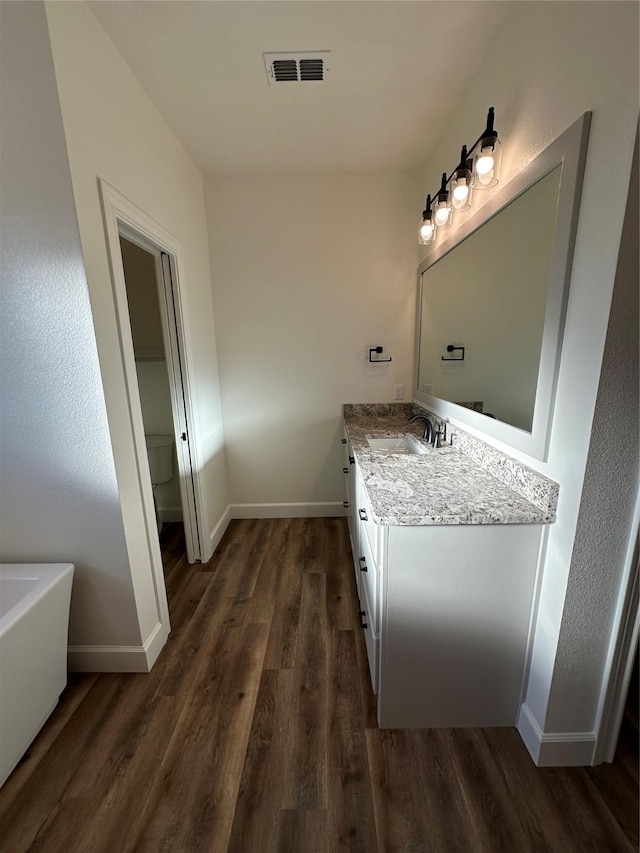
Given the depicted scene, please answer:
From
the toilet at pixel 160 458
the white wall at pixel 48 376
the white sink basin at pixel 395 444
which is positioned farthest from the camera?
the toilet at pixel 160 458

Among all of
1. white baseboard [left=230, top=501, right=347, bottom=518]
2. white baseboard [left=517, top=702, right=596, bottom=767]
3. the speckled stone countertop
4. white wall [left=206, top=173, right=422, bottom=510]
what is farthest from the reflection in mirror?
white baseboard [left=230, top=501, right=347, bottom=518]

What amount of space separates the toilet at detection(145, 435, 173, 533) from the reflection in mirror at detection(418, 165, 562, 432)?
214 centimetres

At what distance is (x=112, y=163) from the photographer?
4.49 feet

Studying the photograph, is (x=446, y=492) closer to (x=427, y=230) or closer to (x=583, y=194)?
(x=583, y=194)

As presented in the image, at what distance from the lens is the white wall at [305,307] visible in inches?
97.0

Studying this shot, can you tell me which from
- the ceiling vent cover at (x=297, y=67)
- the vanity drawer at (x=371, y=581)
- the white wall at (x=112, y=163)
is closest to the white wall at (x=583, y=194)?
the vanity drawer at (x=371, y=581)

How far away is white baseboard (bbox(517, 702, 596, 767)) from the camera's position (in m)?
1.17

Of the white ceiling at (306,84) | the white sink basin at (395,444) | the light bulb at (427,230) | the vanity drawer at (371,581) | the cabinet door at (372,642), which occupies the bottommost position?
the cabinet door at (372,642)

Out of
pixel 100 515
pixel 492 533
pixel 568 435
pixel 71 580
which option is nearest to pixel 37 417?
pixel 100 515

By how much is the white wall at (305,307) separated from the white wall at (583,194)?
3.96 ft

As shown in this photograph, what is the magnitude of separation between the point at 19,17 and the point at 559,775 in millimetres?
3093

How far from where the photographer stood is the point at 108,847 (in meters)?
1.00

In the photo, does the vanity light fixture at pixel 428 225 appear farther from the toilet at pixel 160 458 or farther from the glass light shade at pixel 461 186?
the toilet at pixel 160 458

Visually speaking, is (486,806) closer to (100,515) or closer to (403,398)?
(100,515)
